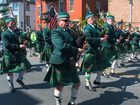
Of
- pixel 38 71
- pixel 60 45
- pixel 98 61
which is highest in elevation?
pixel 60 45

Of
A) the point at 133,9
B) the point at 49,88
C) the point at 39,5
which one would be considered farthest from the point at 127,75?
the point at 39,5

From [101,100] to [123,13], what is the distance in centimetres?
2980

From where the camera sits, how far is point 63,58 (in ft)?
24.1

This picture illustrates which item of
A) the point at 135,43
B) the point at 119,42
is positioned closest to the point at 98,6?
the point at 135,43

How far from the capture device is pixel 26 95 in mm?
9125

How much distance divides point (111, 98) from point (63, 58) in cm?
181

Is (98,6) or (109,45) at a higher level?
(98,6)

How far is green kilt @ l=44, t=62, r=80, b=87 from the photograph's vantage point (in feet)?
24.4

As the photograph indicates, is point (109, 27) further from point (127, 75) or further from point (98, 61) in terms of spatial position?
point (127, 75)

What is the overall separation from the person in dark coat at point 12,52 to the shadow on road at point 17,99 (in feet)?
1.27

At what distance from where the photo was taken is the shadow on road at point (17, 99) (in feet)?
27.3

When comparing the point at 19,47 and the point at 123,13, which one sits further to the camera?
the point at 123,13

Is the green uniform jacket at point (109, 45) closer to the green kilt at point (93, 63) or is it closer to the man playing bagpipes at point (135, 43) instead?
the green kilt at point (93, 63)

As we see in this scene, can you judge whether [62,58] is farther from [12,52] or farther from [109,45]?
[109,45]
